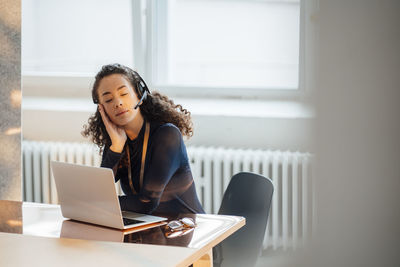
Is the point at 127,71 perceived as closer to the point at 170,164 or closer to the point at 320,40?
the point at 170,164

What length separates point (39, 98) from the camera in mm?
3738

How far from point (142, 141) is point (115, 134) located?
0.11m

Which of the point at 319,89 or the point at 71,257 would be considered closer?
the point at 319,89

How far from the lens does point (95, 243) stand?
141cm

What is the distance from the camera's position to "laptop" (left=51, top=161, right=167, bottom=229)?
1488 millimetres

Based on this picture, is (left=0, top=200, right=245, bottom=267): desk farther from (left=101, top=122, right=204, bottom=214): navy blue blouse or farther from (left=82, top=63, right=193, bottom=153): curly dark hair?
(left=82, top=63, right=193, bottom=153): curly dark hair

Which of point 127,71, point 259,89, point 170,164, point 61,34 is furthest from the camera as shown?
point 61,34

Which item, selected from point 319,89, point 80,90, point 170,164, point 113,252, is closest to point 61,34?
point 80,90

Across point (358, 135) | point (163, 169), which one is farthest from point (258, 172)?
point (358, 135)

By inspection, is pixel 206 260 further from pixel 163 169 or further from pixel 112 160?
pixel 112 160

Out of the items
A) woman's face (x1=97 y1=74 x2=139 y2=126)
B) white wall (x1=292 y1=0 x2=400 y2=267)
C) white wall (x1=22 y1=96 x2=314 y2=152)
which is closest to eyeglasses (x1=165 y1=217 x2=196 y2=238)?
woman's face (x1=97 y1=74 x2=139 y2=126)

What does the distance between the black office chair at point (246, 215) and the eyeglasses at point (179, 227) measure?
0.89 ft

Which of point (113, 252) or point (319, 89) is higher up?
point (319, 89)

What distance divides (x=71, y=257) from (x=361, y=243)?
1.11 metres
